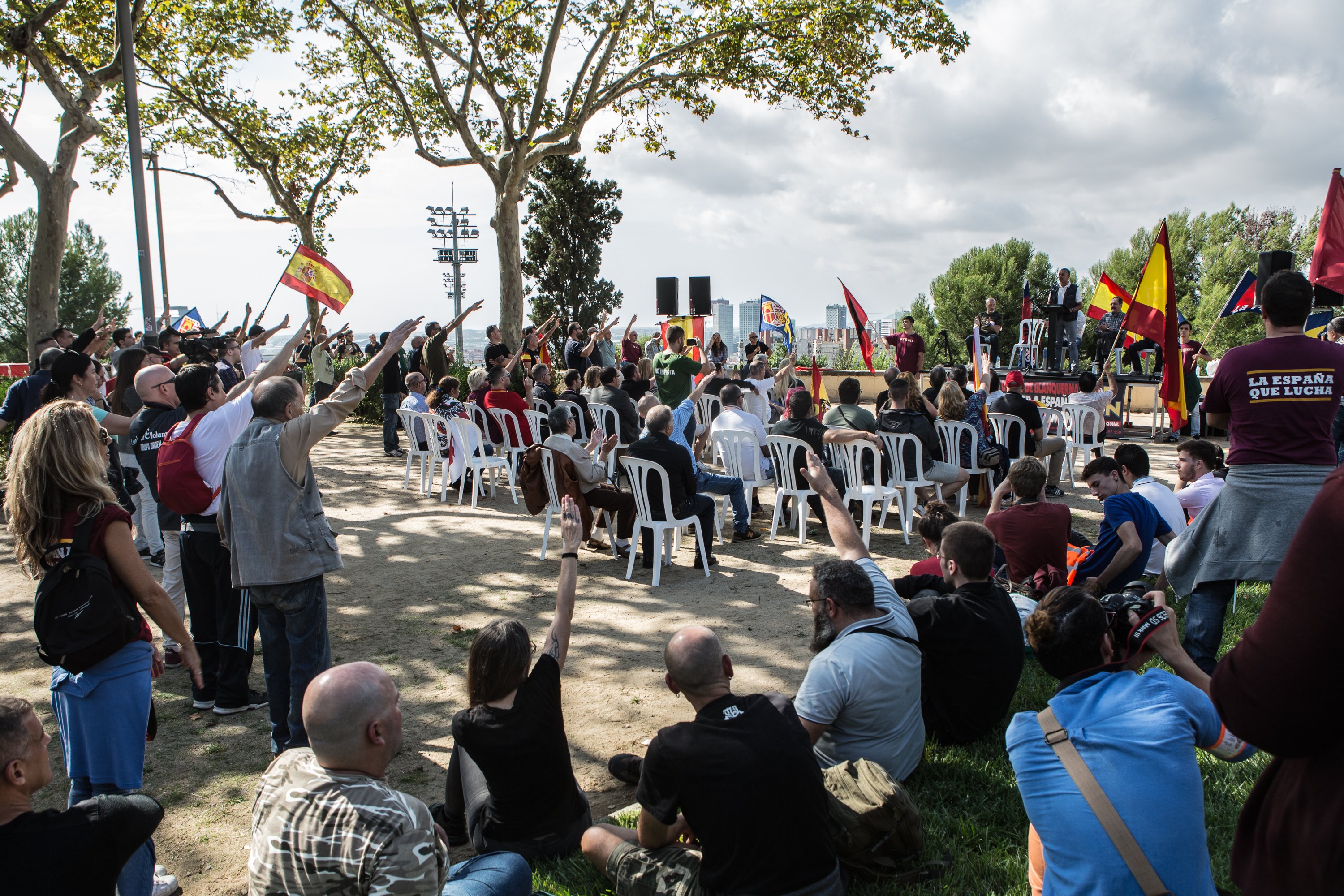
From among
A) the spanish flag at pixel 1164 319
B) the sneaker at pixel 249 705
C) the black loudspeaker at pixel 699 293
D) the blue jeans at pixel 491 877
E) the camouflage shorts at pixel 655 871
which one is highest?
the black loudspeaker at pixel 699 293

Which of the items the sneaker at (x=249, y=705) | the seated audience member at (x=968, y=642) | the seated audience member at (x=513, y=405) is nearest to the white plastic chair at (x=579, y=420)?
the seated audience member at (x=513, y=405)

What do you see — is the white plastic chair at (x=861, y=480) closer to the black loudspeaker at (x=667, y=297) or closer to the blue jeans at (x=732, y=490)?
the blue jeans at (x=732, y=490)

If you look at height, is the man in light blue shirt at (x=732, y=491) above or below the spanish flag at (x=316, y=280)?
below

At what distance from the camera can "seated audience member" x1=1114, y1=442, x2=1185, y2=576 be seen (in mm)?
5309

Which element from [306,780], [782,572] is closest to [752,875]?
[306,780]

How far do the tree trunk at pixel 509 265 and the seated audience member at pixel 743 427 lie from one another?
32.8 ft

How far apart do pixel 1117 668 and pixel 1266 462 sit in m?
1.98

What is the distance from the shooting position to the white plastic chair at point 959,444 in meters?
8.10

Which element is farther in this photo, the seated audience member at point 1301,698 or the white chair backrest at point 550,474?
the white chair backrest at point 550,474

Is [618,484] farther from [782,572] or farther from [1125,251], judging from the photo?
[1125,251]

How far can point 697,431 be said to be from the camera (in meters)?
10.6

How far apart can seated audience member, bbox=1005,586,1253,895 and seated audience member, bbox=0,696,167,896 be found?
2.13 metres

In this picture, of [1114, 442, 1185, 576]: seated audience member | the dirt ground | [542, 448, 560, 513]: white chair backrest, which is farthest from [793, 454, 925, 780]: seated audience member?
[542, 448, 560, 513]: white chair backrest

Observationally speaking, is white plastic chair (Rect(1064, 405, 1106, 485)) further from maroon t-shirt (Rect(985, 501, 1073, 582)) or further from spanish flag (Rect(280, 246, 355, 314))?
spanish flag (Rect(280, 246, 355, 314))
